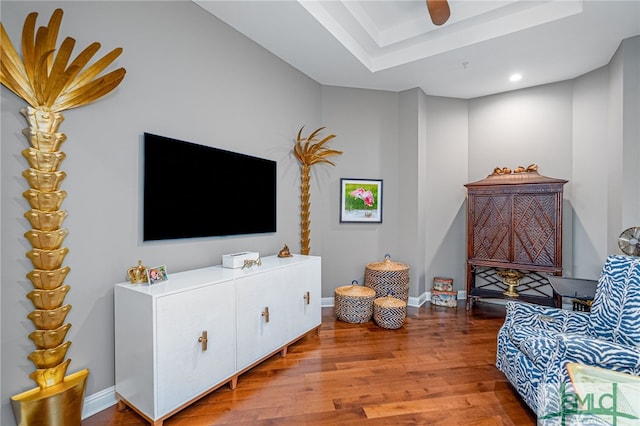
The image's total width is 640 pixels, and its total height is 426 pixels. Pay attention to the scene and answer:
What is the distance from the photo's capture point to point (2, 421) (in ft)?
4.75

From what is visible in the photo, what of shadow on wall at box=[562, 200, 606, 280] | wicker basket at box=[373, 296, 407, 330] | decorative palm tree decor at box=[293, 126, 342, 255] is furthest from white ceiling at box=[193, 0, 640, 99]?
wicker basket at box=[373, 296, 407, 330]

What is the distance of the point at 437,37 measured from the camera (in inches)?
119

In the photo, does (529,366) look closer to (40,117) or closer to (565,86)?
(40,117)

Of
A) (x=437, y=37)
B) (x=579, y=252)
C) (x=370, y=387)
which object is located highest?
(x=437, y=37)

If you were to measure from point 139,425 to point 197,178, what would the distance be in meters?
1.62

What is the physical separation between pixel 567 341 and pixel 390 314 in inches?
69.5

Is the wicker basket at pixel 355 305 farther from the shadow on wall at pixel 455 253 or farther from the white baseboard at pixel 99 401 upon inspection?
the white baseboard at pixel 99 401

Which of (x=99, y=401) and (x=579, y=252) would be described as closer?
(x=99, y=401)

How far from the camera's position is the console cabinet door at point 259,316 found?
7.04 ft

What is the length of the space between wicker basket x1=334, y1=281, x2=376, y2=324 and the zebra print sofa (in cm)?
137

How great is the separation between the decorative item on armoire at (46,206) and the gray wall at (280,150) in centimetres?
6

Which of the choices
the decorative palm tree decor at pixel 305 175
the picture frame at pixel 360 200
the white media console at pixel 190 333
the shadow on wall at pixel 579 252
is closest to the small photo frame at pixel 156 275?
the white media console at pixel 190 333

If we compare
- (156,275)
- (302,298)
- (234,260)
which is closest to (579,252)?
(302,298)

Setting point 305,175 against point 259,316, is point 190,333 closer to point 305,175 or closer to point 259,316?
point 259,316
